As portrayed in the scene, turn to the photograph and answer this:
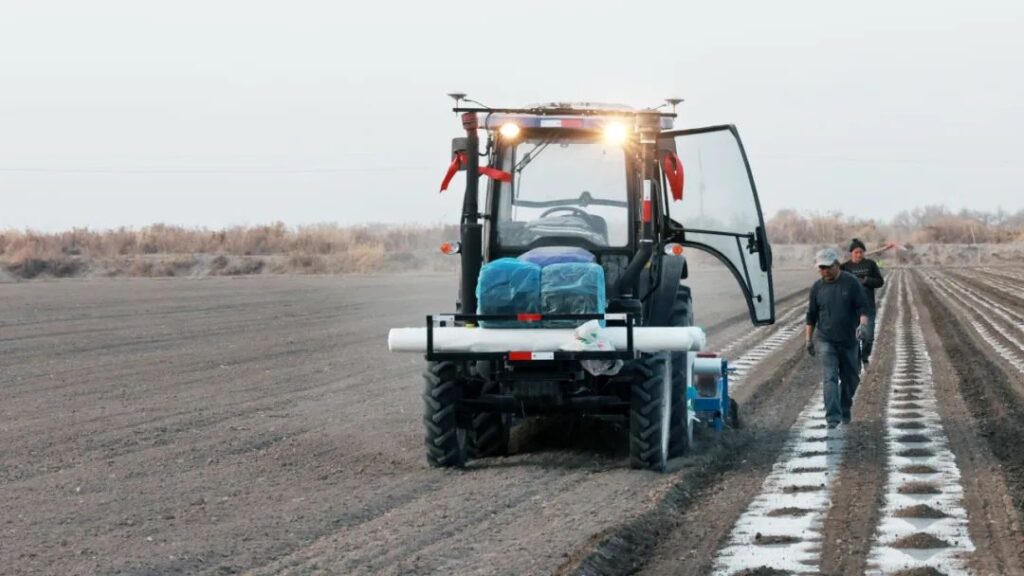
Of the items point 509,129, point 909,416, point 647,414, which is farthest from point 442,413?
point 909,416

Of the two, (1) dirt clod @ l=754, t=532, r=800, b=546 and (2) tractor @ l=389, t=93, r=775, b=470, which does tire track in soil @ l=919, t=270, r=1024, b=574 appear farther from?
(2) tractor @ l=389, t=93, r=775, b=470

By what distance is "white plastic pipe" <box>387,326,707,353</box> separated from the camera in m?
9.91

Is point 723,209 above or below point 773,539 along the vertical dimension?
above

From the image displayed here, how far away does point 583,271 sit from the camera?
399 inches

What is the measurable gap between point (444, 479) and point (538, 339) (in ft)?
4.12

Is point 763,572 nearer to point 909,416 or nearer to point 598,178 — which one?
point 598,178

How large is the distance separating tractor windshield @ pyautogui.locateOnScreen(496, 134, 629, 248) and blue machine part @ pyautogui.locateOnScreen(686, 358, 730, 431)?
1.98 metres

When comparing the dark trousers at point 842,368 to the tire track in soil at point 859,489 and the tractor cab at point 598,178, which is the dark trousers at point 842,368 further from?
the tractor cab at point 598,178

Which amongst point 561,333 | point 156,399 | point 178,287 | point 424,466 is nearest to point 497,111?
point 561,333

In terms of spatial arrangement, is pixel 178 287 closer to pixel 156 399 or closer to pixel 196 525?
pixel 156 399

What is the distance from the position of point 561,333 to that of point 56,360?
1241 cm

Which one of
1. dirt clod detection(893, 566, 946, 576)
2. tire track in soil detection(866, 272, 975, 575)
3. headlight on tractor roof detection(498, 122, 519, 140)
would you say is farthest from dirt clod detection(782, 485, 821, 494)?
headlight on tractor roof detection(498, 122, 519, 140)

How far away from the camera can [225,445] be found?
12062mm

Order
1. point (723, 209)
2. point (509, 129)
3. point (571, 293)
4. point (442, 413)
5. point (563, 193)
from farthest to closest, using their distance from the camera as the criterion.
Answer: point (723, 209), point (563, 193), point (509, 129), point (442, 413), point (571, 293)
